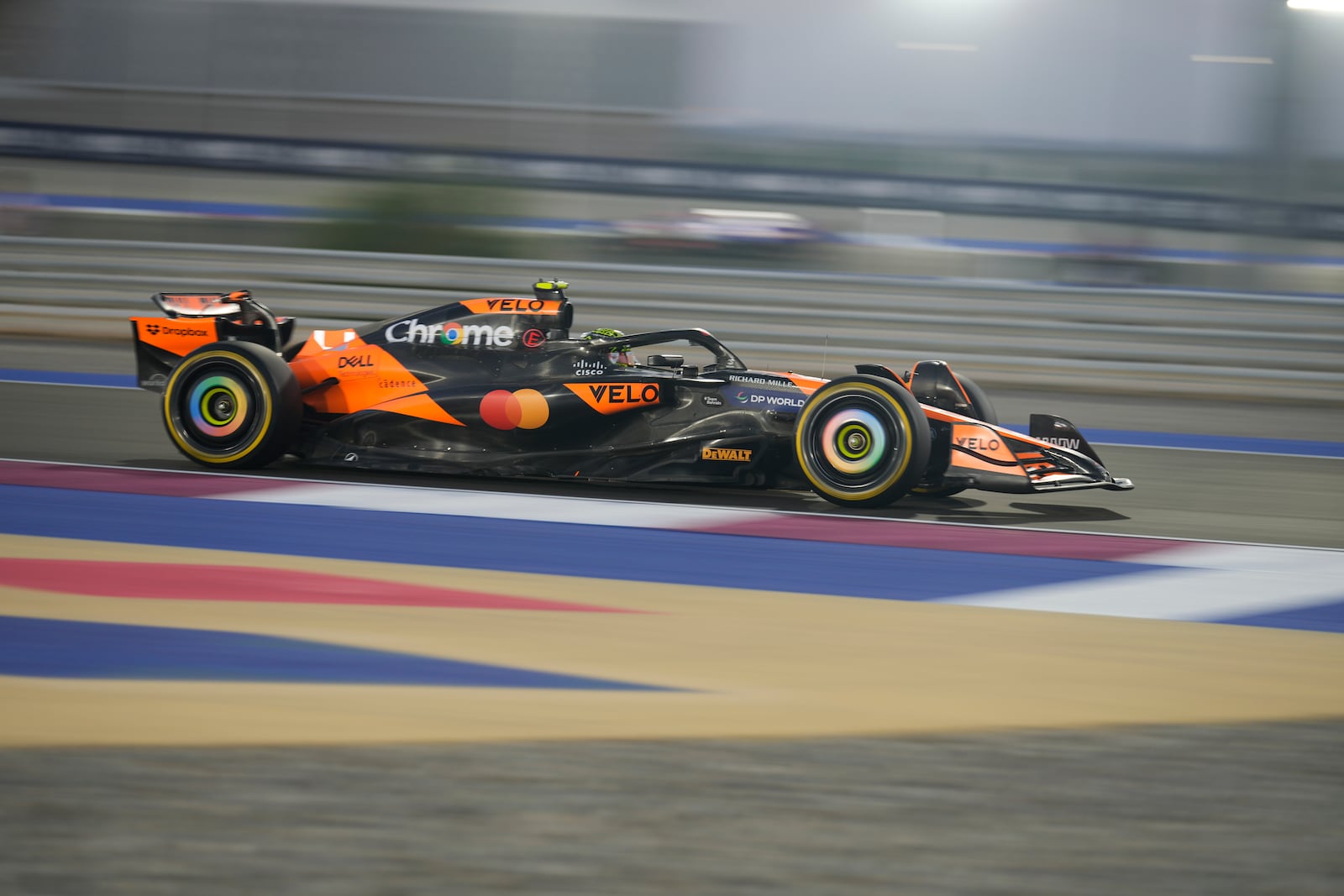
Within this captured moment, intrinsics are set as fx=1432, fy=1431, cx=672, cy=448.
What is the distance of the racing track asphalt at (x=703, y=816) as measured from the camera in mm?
2686

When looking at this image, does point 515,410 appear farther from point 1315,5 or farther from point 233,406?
point 1315,5

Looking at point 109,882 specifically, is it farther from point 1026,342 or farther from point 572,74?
point 572,74

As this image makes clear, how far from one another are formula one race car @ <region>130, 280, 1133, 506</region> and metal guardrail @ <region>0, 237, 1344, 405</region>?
5.16 m

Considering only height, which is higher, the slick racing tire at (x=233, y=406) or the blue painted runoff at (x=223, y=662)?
the slick racing tire at (x=233, y=406)

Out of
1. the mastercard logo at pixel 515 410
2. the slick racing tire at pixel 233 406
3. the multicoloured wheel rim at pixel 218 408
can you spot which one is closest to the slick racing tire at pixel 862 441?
the mastercard logo at pixel 515 410

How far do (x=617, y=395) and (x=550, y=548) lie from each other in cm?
126

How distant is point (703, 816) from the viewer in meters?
2.99

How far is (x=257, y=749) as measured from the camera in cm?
333

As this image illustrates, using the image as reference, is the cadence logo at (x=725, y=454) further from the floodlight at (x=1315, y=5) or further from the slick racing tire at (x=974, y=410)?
the floodlight at (x=1315, y=5)

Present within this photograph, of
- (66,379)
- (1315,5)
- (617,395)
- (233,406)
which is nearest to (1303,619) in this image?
(617,395)

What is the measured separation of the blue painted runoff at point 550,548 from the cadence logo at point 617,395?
811 millimetres

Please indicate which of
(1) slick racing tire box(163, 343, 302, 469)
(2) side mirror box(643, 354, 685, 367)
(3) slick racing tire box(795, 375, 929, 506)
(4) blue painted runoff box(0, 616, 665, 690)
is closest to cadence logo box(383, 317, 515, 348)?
(1) slick racing tire box(163, 343, 302, 469)

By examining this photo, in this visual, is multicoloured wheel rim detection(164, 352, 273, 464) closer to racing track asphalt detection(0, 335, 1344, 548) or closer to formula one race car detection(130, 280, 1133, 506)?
formula one race car detection(130, 280, 1133, 506)

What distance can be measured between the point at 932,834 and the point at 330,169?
1709 centimetres
